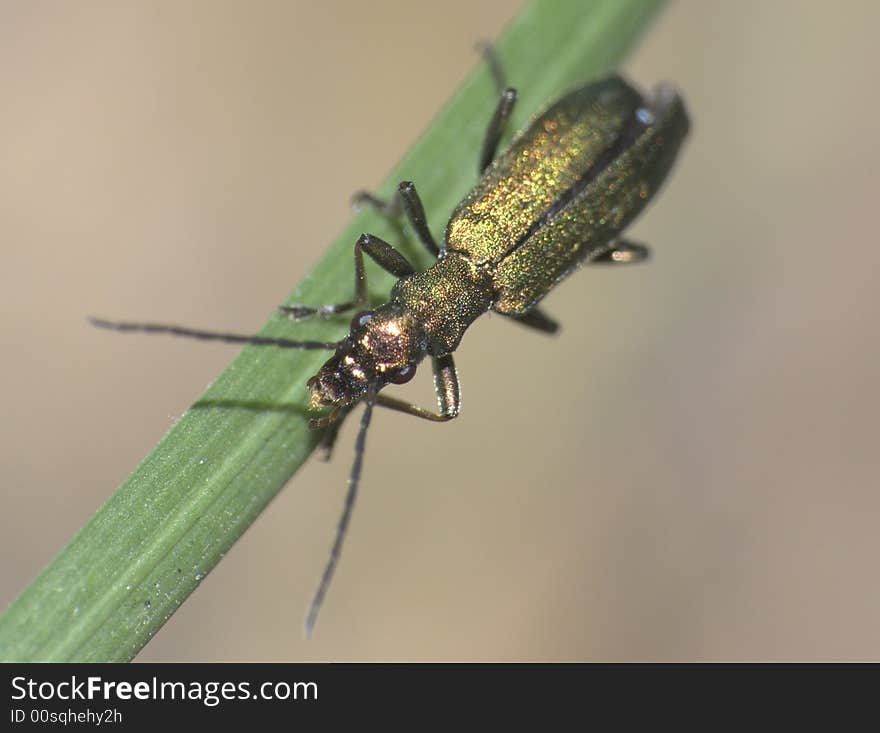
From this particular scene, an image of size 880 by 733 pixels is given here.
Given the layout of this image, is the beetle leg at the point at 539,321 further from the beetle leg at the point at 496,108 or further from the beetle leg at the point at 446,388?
the beetle leg at the point at 496,108

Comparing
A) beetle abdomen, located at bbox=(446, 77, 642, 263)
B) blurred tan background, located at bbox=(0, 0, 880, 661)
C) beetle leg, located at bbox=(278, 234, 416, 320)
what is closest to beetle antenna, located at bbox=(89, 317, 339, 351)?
beetle leg, located at bbox=(278, 234, 416, 320)

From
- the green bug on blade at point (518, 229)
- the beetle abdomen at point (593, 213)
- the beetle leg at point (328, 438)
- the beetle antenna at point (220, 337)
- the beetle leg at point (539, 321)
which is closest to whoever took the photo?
the beetle antenna at point (220, 337)

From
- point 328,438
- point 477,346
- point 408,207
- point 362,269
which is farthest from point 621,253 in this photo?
point 328,438

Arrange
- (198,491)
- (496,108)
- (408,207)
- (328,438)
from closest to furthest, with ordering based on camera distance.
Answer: (198,491), (328,438), (408,207), (496,108)

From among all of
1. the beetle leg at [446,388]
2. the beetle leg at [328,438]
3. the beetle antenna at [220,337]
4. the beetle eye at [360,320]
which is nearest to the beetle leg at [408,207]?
the beetle eye at [360,320]

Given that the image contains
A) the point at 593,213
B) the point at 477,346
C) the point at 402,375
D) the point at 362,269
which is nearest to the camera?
the point at 362,269

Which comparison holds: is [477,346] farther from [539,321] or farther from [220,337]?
[220,337]

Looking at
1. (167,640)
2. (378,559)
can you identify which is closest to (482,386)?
(378,559)

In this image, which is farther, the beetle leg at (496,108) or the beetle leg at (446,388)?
the beetle leg at (446,388)

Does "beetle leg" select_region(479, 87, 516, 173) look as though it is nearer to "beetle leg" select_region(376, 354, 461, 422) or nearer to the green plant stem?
the green plant stem
